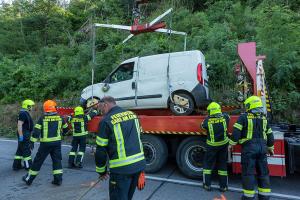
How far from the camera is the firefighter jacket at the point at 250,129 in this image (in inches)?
227

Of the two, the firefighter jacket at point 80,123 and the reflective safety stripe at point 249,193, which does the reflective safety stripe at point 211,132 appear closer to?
the reflective safety stripe at point 249,193

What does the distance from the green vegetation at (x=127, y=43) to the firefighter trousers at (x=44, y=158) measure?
4323 mm

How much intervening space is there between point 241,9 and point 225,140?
37.7 ft

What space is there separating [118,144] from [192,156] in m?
3.29

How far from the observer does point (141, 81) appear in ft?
28.3

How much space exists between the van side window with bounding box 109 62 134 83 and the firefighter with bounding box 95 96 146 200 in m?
4.63

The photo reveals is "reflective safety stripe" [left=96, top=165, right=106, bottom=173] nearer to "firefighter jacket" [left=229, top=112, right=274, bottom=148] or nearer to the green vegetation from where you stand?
"firefighter jacket" [left=229, top=112, right=274, bottom=148]

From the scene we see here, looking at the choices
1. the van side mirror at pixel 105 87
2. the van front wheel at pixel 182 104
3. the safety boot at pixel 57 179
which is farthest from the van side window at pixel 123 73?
the safety boot at pixel 57 179

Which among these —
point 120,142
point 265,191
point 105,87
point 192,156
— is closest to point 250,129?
point 265,191

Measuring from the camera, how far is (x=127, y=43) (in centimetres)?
1598

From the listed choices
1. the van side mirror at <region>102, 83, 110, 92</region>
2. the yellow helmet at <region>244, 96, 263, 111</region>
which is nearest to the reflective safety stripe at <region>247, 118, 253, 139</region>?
the yellow helmet at <region>244, 96, 263, 111</region>

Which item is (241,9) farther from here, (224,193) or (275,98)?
(224,193)

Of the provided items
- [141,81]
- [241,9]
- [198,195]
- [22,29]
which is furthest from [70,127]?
[22,29]

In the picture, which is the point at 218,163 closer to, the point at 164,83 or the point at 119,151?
the point at 164,83
